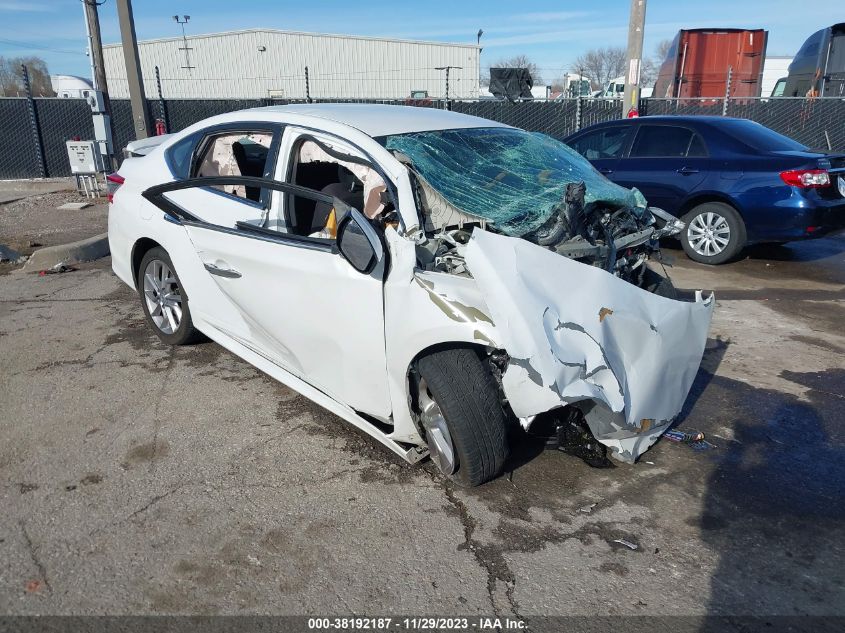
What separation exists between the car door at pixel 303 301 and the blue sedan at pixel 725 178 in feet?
18.5

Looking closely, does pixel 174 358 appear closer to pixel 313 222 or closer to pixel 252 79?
pixel 313 222

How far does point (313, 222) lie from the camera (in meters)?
4.02

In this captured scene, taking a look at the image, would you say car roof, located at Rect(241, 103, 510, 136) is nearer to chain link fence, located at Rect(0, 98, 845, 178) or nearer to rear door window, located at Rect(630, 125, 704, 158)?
rear door window, located at Rect(630, 125, 704, 158)

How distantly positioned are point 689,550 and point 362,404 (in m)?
1.66

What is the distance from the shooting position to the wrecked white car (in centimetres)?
293

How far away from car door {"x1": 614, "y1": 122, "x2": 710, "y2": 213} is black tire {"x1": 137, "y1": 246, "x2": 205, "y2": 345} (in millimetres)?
5566

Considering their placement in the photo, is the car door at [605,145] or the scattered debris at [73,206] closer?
the car door at [605,145]

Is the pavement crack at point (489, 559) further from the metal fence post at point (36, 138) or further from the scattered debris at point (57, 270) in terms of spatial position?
the metal fence post at point (36, 138)

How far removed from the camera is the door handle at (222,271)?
13.1 ft

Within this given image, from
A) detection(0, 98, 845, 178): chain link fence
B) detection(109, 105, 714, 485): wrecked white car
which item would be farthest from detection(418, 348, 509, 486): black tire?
detection(0, 98, 845, 178): chain link fence

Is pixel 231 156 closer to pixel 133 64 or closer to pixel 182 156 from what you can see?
pixel 182 156

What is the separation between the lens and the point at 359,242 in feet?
10.5

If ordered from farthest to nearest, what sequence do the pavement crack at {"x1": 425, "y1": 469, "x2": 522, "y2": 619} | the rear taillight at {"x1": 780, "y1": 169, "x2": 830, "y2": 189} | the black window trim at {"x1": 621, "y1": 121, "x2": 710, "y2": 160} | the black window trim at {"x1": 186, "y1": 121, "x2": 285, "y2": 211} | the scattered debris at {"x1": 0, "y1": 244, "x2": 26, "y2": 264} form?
the scattered debris at {"x1": 0, "y1": 244, "x2": 26, "y2": 264}, the black window trim at {"x1": 621, "y1": 121, "x2": 710, "y2": 160}, the rear taillight at {"x1": 780, "y1": 169, "x2": 830, "y2": 189}, the black window trim at {"x1": 186, "y1": 121, "x2": 285, "y2": 211}, the pavement crack at {"x1": 425, "y1": 469, "x2": 522, "y2": 619}

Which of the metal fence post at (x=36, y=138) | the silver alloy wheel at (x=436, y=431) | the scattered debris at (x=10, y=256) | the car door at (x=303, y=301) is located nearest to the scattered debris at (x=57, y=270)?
the scattered debris at (x=10, y=256)
